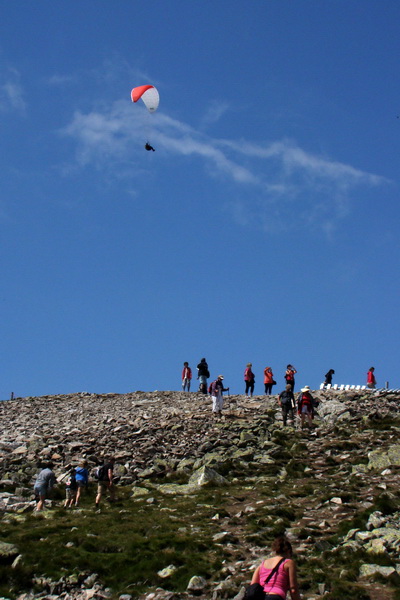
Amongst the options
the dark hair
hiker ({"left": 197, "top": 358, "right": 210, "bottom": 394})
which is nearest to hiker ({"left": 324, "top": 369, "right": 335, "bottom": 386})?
hiker ({"left": 197, "top": 358, "right": 210, "bottom": 394})

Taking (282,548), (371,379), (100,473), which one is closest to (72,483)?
(100,473)

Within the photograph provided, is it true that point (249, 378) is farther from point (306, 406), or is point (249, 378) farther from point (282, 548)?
point (282, 548)

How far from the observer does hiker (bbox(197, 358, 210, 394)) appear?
140 feet

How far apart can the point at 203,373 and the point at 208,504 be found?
2132 cm

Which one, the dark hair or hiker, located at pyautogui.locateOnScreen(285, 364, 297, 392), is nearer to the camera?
the dark hair

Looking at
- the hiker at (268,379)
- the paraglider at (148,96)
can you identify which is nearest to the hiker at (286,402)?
the hiker at (268,379)

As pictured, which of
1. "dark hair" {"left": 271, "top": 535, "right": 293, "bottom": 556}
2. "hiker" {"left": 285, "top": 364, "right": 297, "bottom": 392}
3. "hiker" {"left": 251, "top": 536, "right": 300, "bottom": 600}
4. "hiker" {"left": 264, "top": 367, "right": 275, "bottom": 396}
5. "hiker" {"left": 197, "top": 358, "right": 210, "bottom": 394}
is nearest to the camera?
"hiker" {"left": 251, "top": 536, "right": 300, "bottom": 600}

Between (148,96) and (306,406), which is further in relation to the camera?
(148,96)

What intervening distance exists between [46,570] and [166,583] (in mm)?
3165

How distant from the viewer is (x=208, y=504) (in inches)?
859

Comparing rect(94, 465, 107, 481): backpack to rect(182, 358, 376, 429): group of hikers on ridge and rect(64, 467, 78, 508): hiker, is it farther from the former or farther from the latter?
rect(182, 358, 376, 429): group of hikers on ridge

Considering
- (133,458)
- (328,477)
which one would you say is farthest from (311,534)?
(133,458)

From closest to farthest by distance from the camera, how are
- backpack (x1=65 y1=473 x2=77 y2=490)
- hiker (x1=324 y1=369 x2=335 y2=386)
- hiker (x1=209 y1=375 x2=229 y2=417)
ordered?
backpack (x1=65 y1=473 x2=77 y2=490), hiker (x1=209 y1=375 x2=229 y2=417), hiker (x1=324 y1=369 x2=335 y2=386)

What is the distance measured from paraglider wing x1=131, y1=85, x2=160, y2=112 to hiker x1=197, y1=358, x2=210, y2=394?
17.1 m
